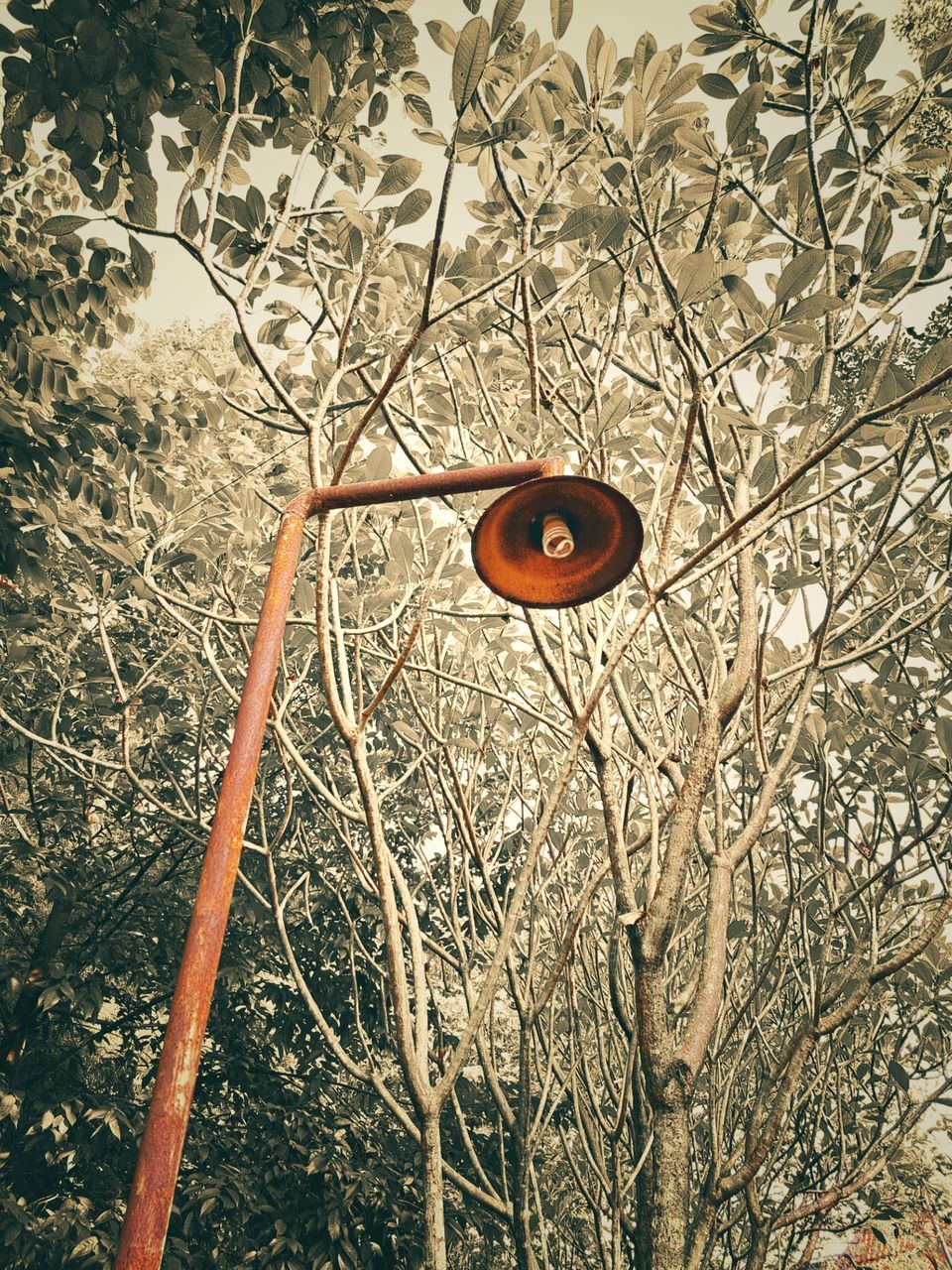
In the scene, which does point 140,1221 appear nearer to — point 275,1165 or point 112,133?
point 112,133

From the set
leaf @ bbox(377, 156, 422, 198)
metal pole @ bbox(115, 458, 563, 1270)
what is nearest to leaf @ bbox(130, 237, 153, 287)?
leaf @ bbox(377, 156, 422, 198)

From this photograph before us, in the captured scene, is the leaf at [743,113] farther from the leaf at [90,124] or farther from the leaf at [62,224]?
the leaf at [62,224]

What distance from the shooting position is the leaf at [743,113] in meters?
2.38

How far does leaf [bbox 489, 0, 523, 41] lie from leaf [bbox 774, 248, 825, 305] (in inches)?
44.6

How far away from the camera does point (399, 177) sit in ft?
7.93

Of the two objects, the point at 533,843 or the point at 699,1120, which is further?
the point at 699,1120

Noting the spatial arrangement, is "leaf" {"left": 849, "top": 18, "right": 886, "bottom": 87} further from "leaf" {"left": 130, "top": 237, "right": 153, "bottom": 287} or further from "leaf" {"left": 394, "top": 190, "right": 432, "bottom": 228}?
"leaf" {"left": 130, "top": 237, "right": 153, "bottom": 287}

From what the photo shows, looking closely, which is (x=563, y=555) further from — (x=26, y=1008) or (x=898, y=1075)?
(x=26, y=1008)

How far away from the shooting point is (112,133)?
2.56m

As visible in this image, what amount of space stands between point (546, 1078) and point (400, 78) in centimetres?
419

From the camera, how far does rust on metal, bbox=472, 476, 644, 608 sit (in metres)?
1.59

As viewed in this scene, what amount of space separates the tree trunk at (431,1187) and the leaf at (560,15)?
352 cm

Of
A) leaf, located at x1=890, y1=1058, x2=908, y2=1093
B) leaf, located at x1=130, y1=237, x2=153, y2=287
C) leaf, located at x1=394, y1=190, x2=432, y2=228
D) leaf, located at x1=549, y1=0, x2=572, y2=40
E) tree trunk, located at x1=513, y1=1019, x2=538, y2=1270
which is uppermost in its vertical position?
leaf, located at x1=549, y1=0, x2=572, y2=40

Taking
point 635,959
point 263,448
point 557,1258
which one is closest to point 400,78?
point 635,959
